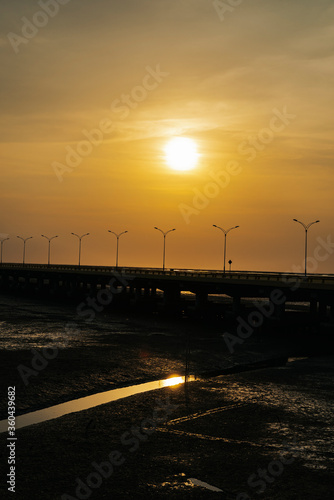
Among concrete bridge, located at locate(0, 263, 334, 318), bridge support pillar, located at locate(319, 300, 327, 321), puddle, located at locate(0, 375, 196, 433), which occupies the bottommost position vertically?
puddle, located at locate(0, 375, 196, 433)

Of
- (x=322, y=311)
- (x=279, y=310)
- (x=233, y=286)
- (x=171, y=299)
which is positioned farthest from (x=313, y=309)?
(x=171, y=299)

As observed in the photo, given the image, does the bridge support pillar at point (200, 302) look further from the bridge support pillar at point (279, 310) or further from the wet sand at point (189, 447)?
the wet sand at point (189, 447)

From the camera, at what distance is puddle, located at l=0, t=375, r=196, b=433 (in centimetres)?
2069

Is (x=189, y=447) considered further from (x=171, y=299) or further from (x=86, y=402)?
→ (x=171, y=299)

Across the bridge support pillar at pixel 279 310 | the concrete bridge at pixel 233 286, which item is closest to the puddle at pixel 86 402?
the concrete bridge at pixel 233 286

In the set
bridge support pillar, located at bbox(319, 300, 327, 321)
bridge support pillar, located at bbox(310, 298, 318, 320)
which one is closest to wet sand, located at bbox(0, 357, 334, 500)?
bridge support pillar, located at bbox(319, 300, 327, 321)

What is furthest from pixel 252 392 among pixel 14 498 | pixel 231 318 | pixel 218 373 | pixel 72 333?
pixel 231 318

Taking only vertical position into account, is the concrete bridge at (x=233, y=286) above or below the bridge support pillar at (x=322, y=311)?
above

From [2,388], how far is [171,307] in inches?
2397

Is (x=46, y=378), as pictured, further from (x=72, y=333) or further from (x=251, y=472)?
(x=72, y=333)

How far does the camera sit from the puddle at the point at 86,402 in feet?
67.9

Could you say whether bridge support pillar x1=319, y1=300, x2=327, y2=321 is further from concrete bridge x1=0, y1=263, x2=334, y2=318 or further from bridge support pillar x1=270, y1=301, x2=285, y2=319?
bridge support pillar x1=270, y1=301, x2=285, y2=319

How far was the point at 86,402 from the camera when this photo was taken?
78.8 feet

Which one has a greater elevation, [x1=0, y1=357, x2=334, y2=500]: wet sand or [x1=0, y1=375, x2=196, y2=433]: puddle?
[x1=0, y1=357, x2=334, y2=500]: wet sand
